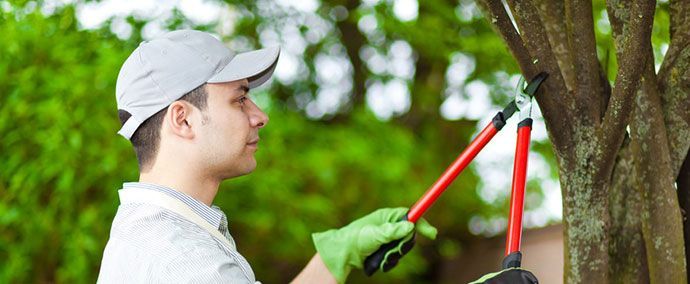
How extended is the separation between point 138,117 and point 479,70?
3793 millimetres

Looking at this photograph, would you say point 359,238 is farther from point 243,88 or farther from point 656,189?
point 656,189

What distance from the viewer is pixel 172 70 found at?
1.74m

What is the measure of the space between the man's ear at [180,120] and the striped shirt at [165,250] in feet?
0.37

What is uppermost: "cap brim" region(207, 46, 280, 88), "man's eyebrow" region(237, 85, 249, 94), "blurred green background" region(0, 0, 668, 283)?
"cap brim" region(207, 46, 280, 88)

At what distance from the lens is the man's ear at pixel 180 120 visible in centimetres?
171

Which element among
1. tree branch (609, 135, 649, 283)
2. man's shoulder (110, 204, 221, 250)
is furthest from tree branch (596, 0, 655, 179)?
man's shoulder (110, 204, 221, 250)

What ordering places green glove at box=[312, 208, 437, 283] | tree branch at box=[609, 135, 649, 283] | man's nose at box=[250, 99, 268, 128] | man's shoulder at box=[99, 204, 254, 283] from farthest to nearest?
green glove at box=[312, 208, 437, 283] → tree branch at box=[609, 135, 649, 283] → man's nose at box=[250, 99, 268, 128] → man's shoulder at box=[99, 204, 254, 283]

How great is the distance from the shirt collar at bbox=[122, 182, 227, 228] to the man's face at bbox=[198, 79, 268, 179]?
72 mm

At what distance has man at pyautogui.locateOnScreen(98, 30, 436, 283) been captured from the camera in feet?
5.19

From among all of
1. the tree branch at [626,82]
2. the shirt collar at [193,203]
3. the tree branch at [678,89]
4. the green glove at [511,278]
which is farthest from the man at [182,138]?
the tree branch at [678,89]

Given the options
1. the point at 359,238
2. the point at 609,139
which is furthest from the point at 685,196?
the point at 359,238

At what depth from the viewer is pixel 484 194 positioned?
19.7 ft

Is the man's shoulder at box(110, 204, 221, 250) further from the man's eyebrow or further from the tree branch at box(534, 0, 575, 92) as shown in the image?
the tree branch at box(534, 0, 575, 92)

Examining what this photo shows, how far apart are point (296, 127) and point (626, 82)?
3.02 metres
